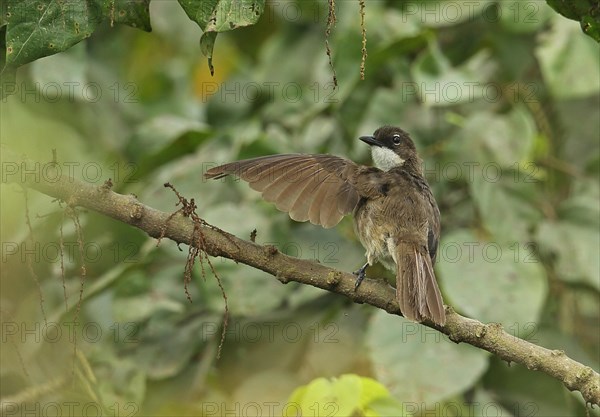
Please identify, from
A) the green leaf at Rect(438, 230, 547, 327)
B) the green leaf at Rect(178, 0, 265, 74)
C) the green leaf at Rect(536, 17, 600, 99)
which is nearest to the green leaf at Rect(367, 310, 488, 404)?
the green leaf at Rect(438, 230, 547, 327)

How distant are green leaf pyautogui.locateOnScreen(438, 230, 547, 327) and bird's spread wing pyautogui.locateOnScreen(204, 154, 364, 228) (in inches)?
30.8

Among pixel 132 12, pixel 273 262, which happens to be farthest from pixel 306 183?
pixel 132 12

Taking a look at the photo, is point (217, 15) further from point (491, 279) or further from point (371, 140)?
point (491, 279)

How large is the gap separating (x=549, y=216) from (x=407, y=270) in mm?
1541

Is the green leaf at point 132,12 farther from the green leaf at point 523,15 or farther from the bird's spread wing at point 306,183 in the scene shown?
the green leaf at point 523,15

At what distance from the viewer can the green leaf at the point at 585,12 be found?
2896 millimetres

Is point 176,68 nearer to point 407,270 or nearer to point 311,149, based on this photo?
point 311,149

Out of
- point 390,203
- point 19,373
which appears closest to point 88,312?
point 19,373

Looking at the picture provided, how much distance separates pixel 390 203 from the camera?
3.83 metres

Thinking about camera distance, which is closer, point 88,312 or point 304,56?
point 88,312

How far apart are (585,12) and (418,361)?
168 cm

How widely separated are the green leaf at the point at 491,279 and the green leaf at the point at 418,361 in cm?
18

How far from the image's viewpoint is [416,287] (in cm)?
329

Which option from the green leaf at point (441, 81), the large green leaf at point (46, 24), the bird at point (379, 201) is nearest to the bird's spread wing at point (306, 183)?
the bird at point (379, 201)
